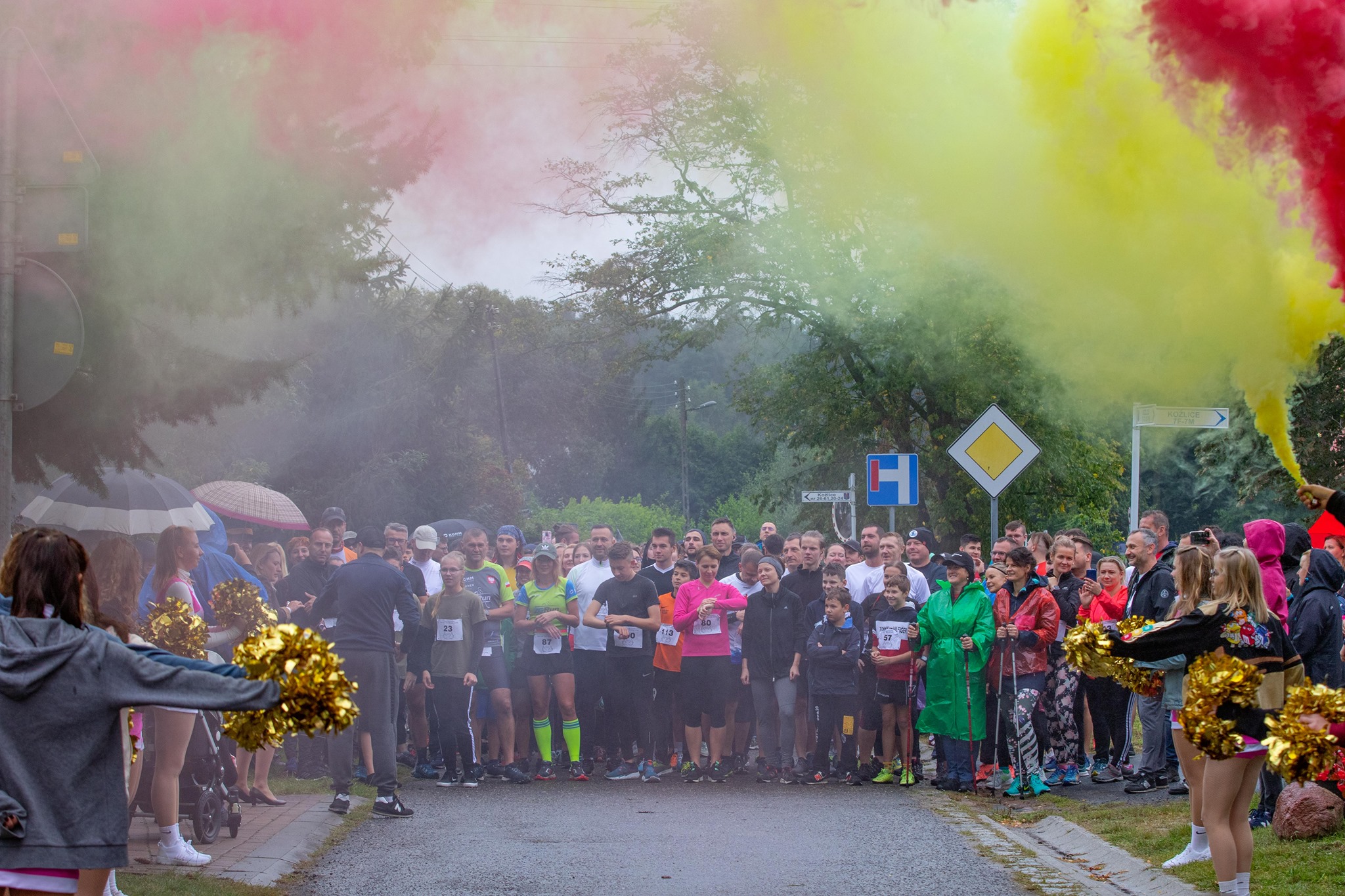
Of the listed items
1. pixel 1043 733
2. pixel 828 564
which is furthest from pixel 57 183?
pixel 1043 733

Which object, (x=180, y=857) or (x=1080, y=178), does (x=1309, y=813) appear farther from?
(x=180, y=857)

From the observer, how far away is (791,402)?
1906cm

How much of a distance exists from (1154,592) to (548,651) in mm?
5222

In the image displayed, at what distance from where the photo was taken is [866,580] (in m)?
12.2

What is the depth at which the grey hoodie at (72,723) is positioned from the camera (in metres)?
3.99

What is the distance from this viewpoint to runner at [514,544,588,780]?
1138cm

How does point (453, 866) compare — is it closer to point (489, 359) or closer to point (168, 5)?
point (168, 5)

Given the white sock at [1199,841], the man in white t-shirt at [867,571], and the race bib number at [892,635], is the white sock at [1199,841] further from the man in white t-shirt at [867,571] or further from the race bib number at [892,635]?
the man in white t-shirt at [867,571]

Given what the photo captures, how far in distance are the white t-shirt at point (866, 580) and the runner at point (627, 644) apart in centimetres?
185

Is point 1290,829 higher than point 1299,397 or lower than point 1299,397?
lower

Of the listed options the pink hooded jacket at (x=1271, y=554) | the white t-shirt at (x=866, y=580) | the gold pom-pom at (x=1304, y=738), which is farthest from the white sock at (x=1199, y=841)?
the white t-shirt at (x=866, y=580)

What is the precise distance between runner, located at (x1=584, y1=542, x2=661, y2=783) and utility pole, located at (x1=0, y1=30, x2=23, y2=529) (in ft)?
20.0

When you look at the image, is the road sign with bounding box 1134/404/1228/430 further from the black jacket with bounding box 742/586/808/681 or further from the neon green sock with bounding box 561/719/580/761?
the neon green sock with bounding box 561/719/580/761

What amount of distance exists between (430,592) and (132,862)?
537 cm
